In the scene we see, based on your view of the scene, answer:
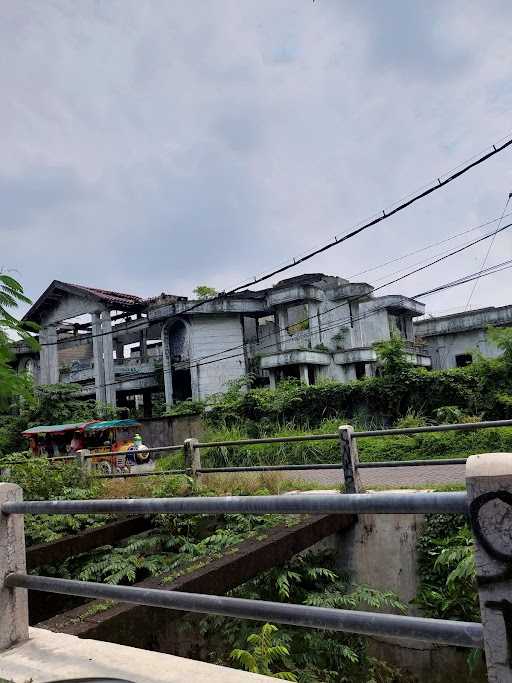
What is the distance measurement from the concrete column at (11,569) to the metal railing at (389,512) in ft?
0.09

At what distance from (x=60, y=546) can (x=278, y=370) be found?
2393cm

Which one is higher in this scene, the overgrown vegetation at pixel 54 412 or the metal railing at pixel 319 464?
the overgrown vegetation at pixel 54 412

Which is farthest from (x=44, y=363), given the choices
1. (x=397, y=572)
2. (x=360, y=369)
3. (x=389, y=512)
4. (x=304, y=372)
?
(x=389, y=512)

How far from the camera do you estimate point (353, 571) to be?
6.47 metres

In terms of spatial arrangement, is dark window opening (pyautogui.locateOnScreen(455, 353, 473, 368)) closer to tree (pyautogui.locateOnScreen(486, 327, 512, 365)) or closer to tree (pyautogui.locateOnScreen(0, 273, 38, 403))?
tree (pyautogui.locateOnScreen(486, 327, 512, 365))

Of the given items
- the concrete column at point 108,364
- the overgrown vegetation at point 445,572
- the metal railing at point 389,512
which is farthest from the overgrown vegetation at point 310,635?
the concrete column at point 108,364

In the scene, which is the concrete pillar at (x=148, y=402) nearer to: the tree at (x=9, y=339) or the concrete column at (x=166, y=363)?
the concrete column at (x=166, y=363)

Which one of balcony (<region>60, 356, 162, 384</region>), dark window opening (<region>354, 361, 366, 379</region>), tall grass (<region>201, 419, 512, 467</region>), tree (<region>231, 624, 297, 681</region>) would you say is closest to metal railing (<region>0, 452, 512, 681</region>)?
tree (<region>231, 624, 297, 681</region>)

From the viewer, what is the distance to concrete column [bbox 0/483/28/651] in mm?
2734

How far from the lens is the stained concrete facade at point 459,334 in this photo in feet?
101

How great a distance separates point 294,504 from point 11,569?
67.1 inches

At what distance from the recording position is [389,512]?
5.67ft

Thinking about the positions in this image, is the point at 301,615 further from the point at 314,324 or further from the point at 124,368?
the point at 124,368

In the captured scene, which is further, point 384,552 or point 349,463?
point 349,463
